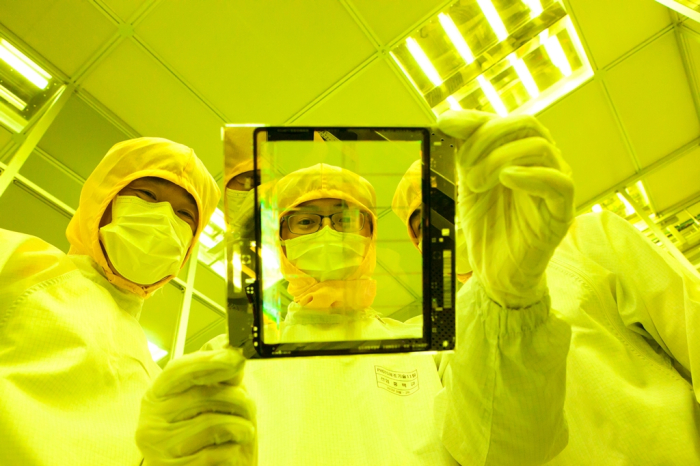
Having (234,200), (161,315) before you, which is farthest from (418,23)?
(161,315)

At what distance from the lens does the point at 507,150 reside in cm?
90

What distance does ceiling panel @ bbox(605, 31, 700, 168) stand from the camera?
2479mm

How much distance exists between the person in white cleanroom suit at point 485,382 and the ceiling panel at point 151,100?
1739 millimetres

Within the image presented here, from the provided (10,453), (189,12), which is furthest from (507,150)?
(189,12)

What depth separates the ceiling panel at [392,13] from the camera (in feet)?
7.29

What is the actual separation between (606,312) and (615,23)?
1667 millimetres

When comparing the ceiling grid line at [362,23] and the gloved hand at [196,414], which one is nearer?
the gloved hand at [196,414]

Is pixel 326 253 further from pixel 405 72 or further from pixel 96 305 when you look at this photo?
pixel 405 72

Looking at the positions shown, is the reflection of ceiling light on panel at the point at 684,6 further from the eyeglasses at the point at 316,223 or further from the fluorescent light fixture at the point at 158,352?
the fluorescent light fixture at the point at 158,352

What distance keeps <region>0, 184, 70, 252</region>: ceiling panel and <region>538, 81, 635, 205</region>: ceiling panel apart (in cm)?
273

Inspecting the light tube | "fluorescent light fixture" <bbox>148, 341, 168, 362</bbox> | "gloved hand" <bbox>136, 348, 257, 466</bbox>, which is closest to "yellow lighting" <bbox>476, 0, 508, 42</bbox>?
"gloved hand" <bbox>136, 348, 257, 466</bbox>

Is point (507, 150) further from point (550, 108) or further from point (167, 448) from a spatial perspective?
point (550, 108)

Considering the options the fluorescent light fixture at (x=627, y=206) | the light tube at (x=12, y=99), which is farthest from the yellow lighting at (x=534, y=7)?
the light tube at (x=12, y=99)

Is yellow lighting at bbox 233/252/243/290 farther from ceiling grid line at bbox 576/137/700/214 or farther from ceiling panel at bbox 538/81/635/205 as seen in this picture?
ceiling grid line at bbox 576/137/700/214
